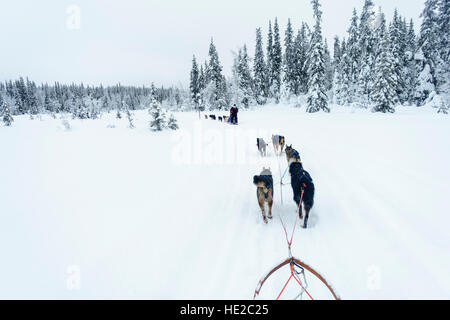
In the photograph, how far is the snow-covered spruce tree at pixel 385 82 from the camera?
64.8ft

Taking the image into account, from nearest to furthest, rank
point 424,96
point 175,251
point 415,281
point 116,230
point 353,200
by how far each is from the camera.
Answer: point 415,281 → point 175,251 → point 116,230 → point 353,200 → point 424,96

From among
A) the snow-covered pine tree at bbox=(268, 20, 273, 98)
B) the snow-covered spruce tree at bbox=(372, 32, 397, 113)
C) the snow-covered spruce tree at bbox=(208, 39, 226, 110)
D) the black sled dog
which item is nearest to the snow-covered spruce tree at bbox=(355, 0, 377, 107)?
the snow-covered spruce tree at bbox=(372, 32, 397, 113)

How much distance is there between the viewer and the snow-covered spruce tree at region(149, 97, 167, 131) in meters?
12.8

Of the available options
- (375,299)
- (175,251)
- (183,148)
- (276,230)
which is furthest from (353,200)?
(183,148)

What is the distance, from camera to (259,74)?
131ft

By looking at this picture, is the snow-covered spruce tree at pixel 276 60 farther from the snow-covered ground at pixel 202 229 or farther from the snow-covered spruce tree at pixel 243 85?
the snow-covered ground at pixel 202 229

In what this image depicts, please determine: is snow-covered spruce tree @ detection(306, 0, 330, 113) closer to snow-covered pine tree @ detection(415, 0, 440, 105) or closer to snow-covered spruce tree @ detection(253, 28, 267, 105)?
snow-covered pine tree @ detection(415, 0, 440, 105)

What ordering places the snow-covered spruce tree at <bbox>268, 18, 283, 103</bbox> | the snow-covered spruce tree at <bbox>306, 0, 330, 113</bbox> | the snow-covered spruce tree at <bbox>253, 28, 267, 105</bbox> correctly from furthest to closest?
the snow-covered spruce tree at <bbox>268, 18, 283, 103</bbox>
the snow-covered spruce tree at <bbox>253, 28, 267, 105</bbox>
the snow-covered spruce tree at <bbox>306, 0, 330, 113</bbox>

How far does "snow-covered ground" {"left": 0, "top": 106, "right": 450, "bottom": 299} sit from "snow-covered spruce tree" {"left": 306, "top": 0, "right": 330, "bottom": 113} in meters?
17.6

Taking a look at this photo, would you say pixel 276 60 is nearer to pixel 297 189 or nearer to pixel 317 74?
pixel 317 74

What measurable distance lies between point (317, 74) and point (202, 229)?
24454 millimetres

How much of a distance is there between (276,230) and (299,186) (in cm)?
87
